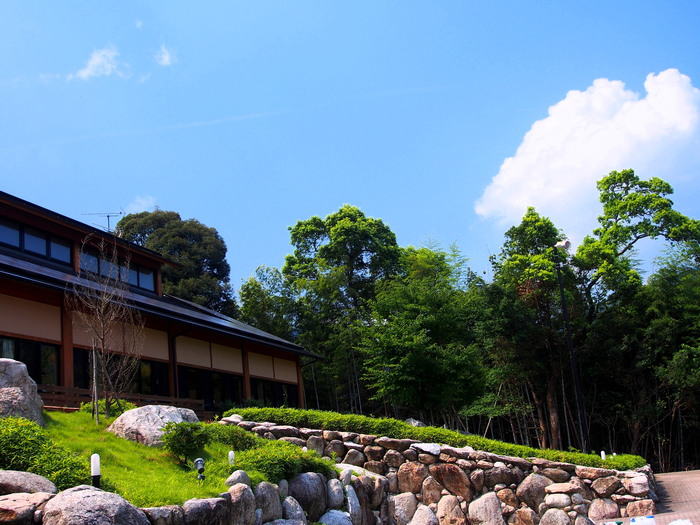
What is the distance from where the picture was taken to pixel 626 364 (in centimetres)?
2639

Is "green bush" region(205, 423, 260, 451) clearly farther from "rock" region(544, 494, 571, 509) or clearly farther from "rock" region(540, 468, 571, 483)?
"rock" region(540, 468, 571, 483)

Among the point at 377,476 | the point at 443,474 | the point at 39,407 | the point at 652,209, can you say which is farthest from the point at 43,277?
the point at 652,209

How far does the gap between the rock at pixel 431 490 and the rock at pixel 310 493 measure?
401 centimetres

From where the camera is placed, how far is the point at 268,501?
998cm

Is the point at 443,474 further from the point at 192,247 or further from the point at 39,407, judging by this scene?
the point at 192,247

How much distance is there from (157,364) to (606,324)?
16855 mm

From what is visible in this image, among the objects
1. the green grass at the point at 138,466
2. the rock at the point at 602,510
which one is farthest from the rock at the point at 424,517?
the green grass at the point at 138,466

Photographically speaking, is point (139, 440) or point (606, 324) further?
point (606, 324)

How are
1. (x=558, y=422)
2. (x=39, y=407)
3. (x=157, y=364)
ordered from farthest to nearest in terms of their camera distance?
(x=558, y=422) < (x=157, y=364) < (x=39, y=407)

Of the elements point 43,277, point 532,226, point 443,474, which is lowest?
point 443,474

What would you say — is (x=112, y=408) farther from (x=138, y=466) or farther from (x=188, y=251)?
(x=188, y=251)

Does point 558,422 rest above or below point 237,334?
below

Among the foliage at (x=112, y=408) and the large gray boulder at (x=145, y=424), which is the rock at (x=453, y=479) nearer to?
the large gray boulder at (x=145, y=424)

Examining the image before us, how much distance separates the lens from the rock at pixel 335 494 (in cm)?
1178
